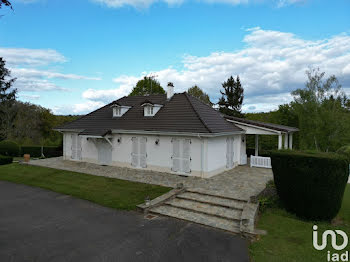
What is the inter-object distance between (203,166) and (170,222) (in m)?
5.57

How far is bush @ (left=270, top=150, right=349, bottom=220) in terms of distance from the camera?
7.68m

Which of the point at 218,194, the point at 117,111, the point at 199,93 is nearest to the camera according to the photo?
the point at 218,194

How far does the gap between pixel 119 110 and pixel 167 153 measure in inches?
262

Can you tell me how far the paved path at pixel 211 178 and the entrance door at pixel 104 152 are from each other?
1.88 ft

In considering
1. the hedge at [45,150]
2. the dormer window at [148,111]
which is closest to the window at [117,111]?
the dormer window at [148,111]

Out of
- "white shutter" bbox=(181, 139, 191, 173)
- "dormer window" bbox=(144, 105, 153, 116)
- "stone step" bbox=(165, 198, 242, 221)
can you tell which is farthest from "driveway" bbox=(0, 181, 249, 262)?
"dormer window" bbox=(144, 105, 153, 116)

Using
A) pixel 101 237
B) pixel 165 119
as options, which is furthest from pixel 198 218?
pixel 165 119

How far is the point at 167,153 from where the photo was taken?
14.7m

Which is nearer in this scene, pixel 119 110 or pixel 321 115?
pixel 119 110

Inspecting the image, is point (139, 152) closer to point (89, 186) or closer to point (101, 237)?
point (89, 186)

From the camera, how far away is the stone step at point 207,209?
28.0 ft

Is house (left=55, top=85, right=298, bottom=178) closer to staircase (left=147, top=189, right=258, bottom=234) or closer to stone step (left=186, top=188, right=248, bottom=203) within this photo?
stone step (left=186, top=188, right=248, bottom=203)

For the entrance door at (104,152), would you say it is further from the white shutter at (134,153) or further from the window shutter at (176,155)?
the window shutter at (176,155)

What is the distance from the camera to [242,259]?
5922mm
